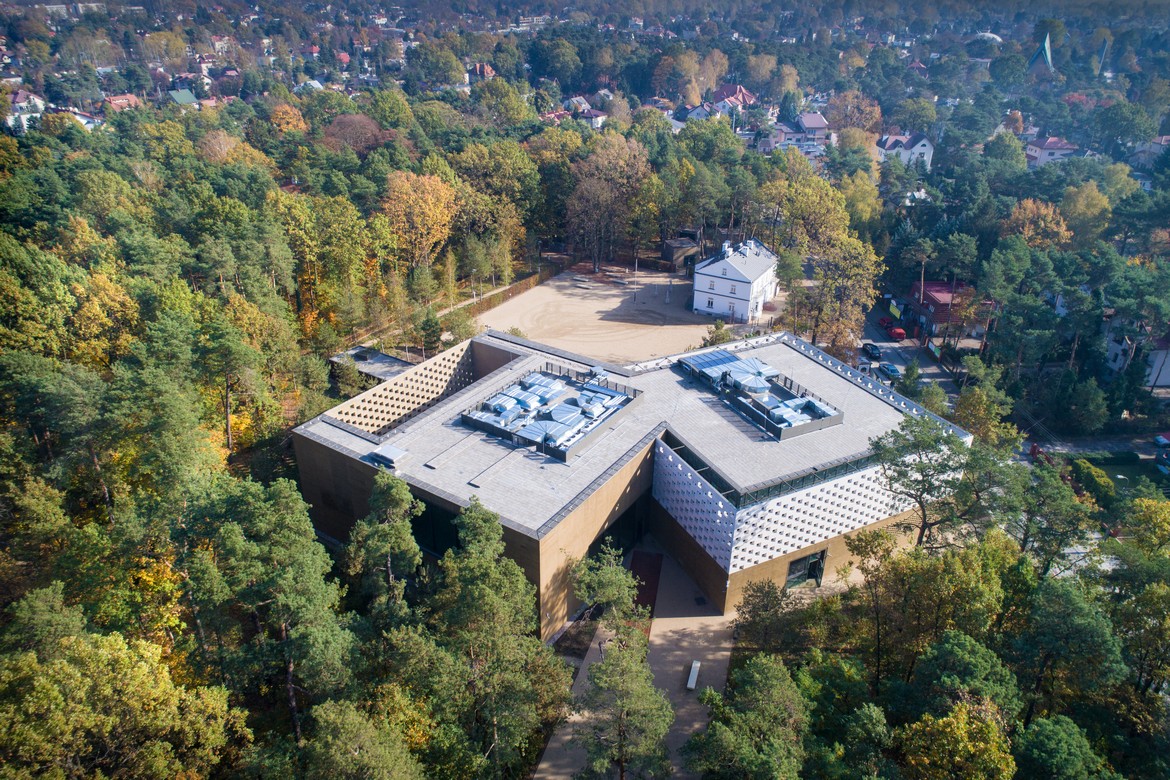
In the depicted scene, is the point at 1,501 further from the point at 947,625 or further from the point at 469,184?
the point at 469,184

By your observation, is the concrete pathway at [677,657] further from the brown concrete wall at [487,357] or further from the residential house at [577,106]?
the residential house at [577,106]

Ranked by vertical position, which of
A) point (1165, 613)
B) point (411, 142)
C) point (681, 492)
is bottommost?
point (681, 492)

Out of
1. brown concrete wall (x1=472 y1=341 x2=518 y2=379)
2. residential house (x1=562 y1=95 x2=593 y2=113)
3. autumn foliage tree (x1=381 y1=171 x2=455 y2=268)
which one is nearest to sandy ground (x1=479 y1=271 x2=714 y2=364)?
autumn foliage tree (x1=381 y1=171 x2=455 y2=268)

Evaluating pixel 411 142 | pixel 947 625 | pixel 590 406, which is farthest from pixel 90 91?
pixel 947 625

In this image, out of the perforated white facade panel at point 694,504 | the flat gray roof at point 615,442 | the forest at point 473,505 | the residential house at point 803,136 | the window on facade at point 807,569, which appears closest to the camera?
the forest at point 473,505

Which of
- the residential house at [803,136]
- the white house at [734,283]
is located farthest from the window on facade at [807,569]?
the residential house at [803,136]
